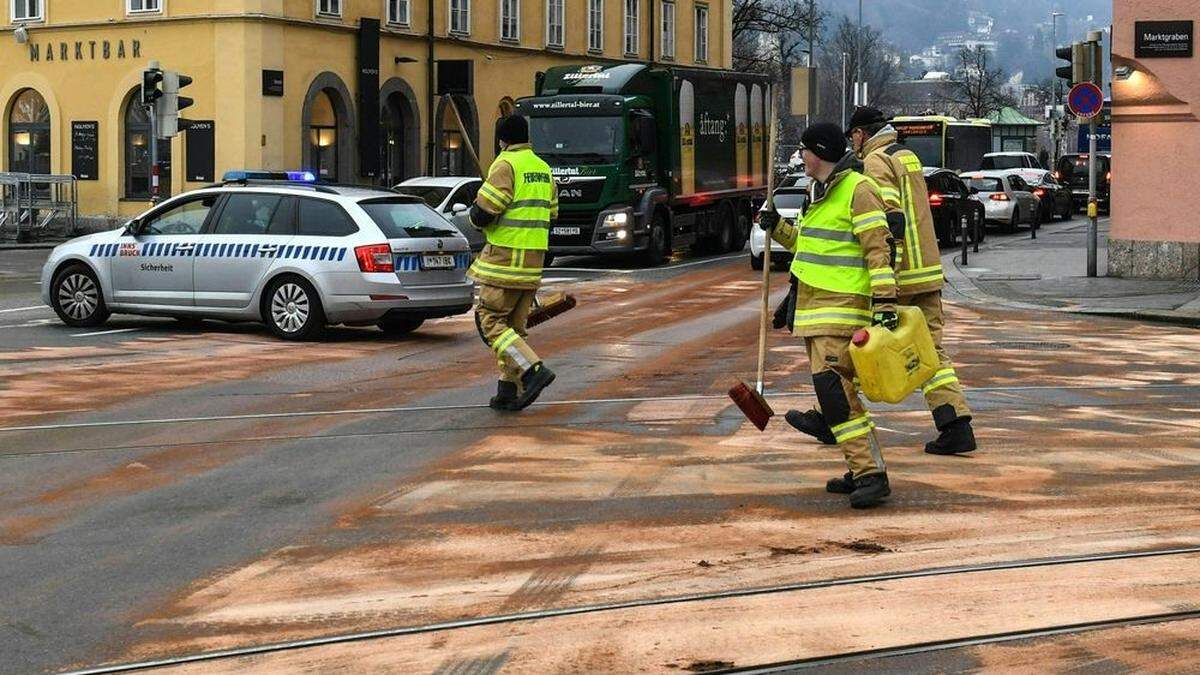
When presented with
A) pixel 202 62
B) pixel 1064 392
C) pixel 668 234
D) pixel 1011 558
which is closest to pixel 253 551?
pixel 1011 558

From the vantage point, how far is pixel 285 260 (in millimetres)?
17250

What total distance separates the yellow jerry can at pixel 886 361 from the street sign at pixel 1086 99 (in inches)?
661

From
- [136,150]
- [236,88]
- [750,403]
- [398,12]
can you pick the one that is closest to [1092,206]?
[750,403]

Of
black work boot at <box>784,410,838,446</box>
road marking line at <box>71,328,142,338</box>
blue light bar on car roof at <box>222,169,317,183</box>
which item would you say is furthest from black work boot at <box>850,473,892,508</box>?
road marking line at <box>71,328,142,338</box>

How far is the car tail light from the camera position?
667 inches

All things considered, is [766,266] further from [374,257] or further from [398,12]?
[398,12]

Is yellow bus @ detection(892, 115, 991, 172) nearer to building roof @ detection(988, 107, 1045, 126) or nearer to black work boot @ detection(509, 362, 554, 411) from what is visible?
black work boot @ detection(509, 362, 554, 411)

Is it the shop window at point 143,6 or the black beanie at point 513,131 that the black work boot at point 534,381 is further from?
the shop window at point 143,6

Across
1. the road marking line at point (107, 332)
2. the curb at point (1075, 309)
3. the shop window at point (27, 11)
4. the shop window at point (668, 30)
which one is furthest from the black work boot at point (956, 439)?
the shop window at point (668, 30)

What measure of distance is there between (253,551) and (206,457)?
104 inches

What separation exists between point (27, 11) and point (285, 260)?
94.7 ft

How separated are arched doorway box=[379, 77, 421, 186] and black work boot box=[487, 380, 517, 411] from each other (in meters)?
32.6

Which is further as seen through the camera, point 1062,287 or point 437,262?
point 1062,287

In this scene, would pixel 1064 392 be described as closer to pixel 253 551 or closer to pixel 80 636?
pixel 253 551
